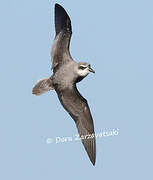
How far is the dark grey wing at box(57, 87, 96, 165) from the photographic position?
895cm

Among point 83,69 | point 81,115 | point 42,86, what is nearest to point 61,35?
point 83,69

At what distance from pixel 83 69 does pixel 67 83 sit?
0.49 metres

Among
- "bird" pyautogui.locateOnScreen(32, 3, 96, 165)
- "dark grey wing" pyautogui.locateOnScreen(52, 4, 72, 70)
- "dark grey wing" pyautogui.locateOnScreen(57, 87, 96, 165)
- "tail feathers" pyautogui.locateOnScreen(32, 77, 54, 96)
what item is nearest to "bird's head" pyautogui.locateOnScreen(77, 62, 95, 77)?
"bird" pyautogui.locateOnScreen(32, 3, 96, 165)

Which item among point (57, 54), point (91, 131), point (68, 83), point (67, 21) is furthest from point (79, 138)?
point (67, 21)

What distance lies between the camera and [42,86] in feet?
29.0

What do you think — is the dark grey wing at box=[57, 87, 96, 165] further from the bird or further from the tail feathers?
the tail feathers

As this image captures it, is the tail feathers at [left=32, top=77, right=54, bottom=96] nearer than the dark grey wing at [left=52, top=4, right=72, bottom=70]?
Yes

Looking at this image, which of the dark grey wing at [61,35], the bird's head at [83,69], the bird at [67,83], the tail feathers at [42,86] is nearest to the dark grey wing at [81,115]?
the bird at [67,83]

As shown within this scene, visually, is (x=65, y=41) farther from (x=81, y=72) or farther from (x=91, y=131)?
(x=91, y=131)

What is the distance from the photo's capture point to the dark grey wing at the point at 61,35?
8991 millimetres

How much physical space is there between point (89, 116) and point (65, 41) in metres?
1.82

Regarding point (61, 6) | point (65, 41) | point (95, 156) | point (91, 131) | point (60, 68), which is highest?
point (61, 6)

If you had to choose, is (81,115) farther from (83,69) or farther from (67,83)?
(83,69)

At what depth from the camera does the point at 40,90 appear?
8875mm
